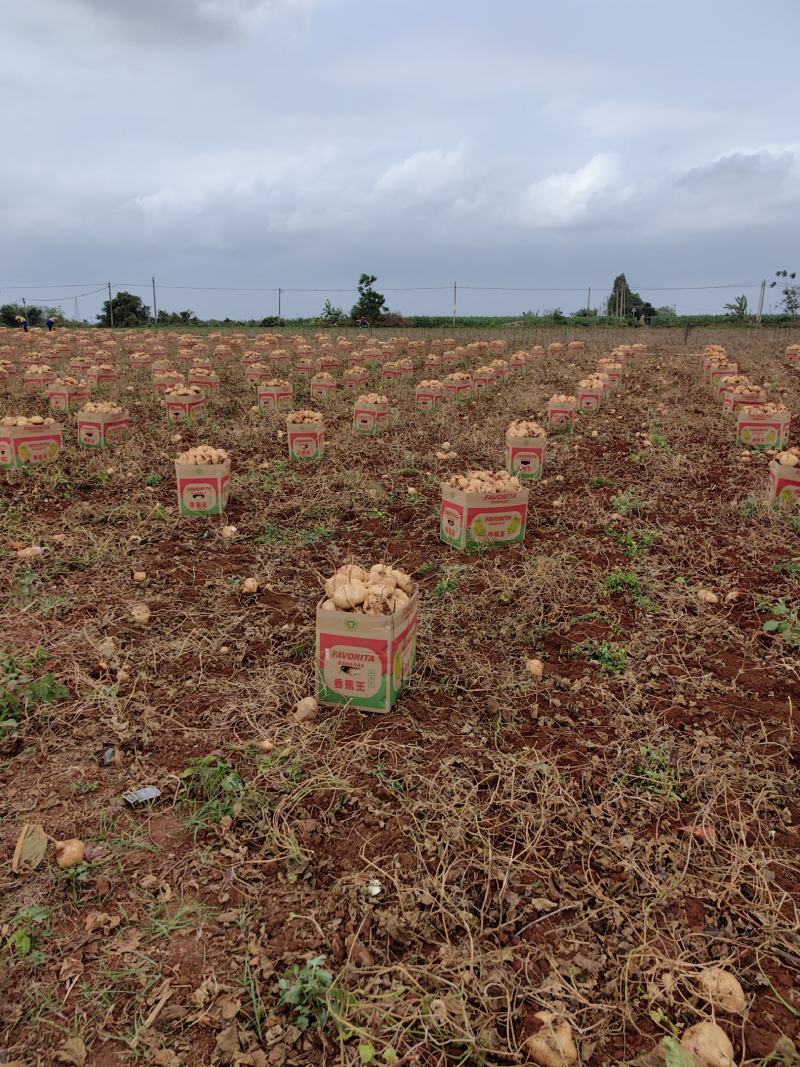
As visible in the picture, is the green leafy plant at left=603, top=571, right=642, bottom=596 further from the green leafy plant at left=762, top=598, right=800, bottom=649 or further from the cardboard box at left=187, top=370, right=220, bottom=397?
the cardboard box at left=187, top=370, right=220, bottom=397

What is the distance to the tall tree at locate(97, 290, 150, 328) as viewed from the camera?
1377 inches

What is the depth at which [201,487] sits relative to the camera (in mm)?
5848

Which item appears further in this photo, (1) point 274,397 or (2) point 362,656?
(1) point 274,397

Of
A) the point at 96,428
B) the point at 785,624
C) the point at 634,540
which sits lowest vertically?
the point at 785,624

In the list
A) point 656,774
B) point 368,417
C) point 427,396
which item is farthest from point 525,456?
point 427,396

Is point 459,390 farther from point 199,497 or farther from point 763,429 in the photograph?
point 199,497

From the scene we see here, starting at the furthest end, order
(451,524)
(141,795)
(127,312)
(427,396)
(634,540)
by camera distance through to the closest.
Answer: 1. (127,312)
2. (427,396)
3. (634,540)
4. (451,524)
5. (141,795)

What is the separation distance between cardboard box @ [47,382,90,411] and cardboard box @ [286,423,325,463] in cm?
454

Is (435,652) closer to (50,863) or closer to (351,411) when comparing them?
(50,863)

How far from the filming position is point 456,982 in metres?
1.97

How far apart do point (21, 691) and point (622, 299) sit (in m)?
39.6

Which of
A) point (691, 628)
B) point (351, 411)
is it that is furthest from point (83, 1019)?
point (351, 411)

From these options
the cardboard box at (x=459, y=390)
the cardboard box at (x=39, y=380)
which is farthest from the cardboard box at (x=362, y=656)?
the cardboard box at (x=39, y=380)

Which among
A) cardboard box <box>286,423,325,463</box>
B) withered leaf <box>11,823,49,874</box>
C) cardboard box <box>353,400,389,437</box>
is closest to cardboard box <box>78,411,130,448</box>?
cardboard box <box>286,423,325,463</box>
